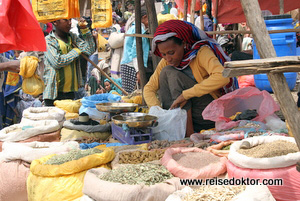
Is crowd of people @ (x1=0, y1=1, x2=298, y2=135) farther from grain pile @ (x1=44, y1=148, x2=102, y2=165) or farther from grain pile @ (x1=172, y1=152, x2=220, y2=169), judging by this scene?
grain pile @ (x1=44, y1=148, x2=102, y2=165)

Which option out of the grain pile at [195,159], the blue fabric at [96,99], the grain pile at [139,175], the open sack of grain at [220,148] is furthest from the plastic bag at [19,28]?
the open sack of grain at [220,148]

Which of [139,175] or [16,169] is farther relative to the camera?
[16,169]

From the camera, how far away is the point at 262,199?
1379mm

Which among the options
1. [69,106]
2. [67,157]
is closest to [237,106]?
[67,157]

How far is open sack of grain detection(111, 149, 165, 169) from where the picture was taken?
2.10 m

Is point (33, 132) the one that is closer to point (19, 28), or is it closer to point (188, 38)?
Answer: point (19, 28)

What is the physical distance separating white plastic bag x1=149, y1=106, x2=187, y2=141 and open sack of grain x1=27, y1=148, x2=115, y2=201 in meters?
0.90

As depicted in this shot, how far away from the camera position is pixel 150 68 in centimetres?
506

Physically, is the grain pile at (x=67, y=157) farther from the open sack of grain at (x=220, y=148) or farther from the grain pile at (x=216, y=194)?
the grain pile at (x=216, y=194)

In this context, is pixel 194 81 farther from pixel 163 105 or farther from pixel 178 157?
pixel 178 157

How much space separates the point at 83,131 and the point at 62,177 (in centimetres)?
118

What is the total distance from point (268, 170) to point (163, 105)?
72.4 inches

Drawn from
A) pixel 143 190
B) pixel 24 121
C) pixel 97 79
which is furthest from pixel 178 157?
pixel 97 79

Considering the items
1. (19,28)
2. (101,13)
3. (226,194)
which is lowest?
(226,194)
